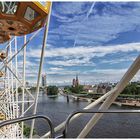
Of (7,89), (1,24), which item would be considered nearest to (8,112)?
(7,89)

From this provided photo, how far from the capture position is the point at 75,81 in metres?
66.0

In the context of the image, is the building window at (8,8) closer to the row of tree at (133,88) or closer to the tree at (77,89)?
the row of tree at (133,88)

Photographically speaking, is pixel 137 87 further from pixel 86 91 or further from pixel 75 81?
pixel 86 91

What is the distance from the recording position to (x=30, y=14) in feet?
18.3

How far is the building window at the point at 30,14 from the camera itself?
5.52 m

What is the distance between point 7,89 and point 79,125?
2367cm

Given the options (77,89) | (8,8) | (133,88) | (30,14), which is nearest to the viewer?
(8,8)

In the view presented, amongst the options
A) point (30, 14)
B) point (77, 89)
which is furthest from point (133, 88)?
point (30, 14)

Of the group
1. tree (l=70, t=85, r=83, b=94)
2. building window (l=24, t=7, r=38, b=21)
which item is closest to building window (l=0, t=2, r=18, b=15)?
building window (l=24, t=7, r=38, b=21)

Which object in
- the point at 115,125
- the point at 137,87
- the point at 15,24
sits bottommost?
the point at 115,125

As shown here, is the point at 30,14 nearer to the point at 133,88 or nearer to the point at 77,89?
the point at 133,88

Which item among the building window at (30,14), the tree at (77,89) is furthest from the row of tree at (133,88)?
the building window at (30,14)

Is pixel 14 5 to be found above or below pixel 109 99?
above

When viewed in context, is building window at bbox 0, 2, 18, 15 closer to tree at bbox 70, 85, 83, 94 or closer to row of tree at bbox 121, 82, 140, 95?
row of tree at bbox 121, 82, 140, 95
